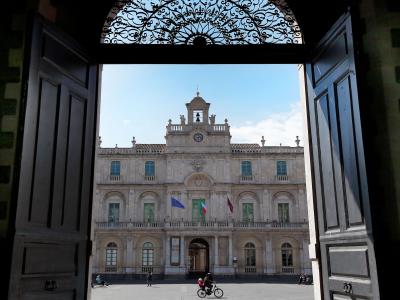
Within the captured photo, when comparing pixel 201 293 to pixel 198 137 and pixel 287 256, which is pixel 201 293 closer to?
pixel 287 256

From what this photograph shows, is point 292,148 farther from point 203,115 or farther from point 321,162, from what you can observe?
point 321,162

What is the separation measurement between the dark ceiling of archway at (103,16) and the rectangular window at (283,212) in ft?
88.0

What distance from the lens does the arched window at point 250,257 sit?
28750mm

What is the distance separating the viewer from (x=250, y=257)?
2908cm

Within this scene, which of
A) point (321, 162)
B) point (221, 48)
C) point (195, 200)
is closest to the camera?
point (321, 162)

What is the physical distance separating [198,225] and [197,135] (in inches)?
247

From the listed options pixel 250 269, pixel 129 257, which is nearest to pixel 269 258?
pixel 250 269

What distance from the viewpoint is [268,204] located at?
29922 millimetres

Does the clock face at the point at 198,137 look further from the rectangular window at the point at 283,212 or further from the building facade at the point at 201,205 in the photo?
the rectangular window at the point at 283,212

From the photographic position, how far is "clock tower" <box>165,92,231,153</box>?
30.2 m

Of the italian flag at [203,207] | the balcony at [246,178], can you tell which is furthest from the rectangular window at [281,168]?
the italian flag at [203,207]

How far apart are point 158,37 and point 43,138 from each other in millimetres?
1567

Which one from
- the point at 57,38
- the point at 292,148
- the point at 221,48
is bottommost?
the point at 57,38

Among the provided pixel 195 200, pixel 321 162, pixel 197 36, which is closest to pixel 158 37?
pixel 197 36
